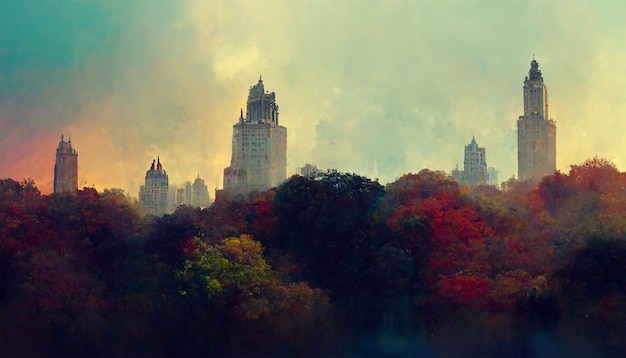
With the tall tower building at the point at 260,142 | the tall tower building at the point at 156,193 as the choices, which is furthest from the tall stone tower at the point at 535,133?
the tall tower building at the point at 156,193

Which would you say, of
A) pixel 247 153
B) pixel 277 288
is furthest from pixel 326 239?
pixel 247 153

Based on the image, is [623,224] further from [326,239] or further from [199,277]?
[199,277]

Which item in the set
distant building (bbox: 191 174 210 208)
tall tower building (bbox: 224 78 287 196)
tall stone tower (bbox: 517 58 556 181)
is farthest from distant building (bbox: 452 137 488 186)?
distant building (bbox: 191 174 210 208)

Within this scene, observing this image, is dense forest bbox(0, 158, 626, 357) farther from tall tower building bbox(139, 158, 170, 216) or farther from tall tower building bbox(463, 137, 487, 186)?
tall tower building bbox(463, 137, 487, 186)

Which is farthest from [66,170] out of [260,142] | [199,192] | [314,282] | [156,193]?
[260,142]

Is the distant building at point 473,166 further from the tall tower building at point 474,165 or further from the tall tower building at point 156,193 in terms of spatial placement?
the tall tower building at point 156,193

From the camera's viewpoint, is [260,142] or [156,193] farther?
[260,142]

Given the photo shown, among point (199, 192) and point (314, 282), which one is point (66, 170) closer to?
point (314, 282)
